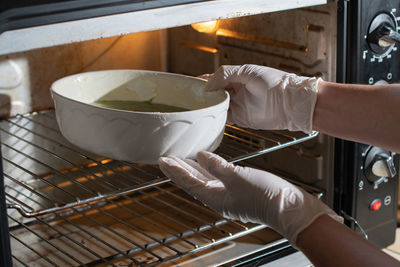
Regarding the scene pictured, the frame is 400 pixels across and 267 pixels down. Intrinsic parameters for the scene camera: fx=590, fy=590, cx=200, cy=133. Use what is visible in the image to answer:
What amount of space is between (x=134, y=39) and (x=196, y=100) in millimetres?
448

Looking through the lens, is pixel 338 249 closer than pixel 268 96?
Yes

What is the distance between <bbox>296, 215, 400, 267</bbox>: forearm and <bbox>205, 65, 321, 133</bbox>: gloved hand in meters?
0.31

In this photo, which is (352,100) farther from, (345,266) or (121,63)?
(121,63)

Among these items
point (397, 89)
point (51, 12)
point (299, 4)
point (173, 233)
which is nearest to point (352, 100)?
point (397, 89)

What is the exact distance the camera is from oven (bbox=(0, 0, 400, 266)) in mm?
1224

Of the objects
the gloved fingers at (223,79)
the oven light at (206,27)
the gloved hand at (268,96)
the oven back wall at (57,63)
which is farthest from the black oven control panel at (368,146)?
the oven back wall at (57,63)

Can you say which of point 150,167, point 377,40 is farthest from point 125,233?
point 377,40

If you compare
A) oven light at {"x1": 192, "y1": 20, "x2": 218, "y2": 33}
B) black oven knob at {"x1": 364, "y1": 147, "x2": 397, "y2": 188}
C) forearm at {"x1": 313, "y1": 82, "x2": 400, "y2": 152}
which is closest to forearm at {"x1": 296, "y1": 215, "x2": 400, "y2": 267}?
forearm at {"x1": 313, "y1": 82, "x2": 400, "y2": 152}

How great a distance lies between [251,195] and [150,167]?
1.95 ft

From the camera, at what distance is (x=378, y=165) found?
1.33m

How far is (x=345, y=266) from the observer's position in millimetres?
902

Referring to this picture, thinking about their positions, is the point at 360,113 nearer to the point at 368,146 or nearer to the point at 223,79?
the point at 368,146

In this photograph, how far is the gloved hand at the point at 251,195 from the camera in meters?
0.99

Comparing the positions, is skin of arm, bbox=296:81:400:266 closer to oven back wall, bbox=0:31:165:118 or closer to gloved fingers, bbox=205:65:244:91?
gloved fingers, bbox=205:65:244:91
